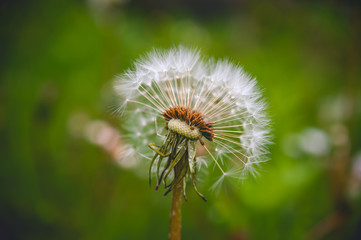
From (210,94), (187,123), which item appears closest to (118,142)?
(210,94)

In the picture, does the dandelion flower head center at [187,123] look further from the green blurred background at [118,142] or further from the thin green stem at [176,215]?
the green blurred background at [118,142]

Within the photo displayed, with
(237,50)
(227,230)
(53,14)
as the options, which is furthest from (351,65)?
(53,14)

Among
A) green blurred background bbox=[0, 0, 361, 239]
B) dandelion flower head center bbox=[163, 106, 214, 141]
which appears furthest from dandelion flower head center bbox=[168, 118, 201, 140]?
green blurred background bbox=[0, 0, 361, 239]

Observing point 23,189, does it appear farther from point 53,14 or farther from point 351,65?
point 53,14

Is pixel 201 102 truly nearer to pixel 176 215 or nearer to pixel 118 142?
pixel 176 215

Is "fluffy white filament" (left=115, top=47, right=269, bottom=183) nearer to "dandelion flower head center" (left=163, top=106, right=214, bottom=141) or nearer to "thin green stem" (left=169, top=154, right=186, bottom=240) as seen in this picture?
"dandelion flower head center" (left=163, top=106, right=214, bottom=141)

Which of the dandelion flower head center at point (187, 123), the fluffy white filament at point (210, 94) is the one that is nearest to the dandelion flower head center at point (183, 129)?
the dandelion flower head center at point (187, 123)

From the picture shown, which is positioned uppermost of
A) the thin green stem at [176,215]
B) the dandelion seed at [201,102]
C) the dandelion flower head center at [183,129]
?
the dandelion seed at [201,102]
